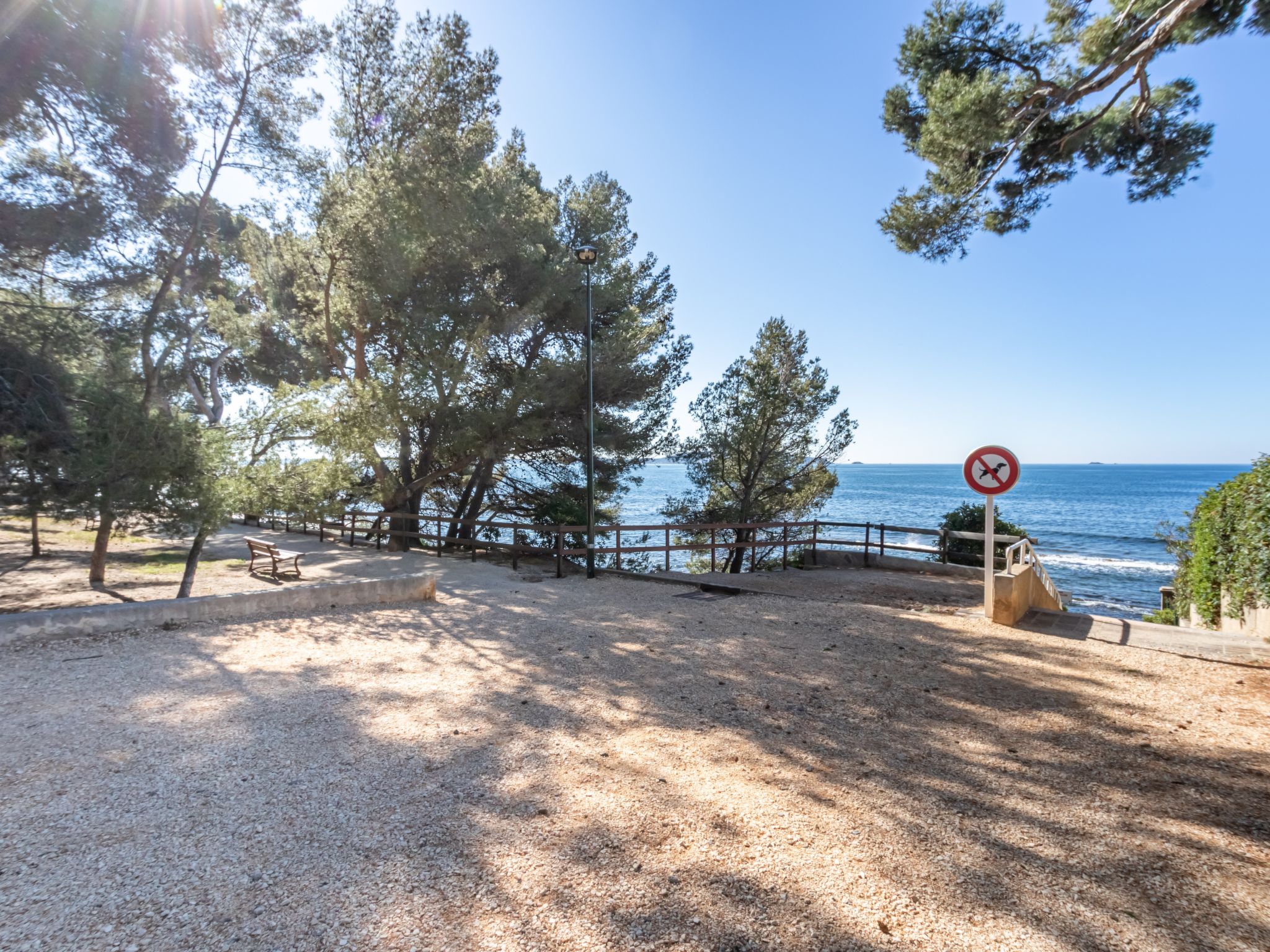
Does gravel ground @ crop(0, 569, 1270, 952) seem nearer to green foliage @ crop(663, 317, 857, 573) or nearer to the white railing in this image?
the white railing

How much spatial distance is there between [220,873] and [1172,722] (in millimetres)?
5244

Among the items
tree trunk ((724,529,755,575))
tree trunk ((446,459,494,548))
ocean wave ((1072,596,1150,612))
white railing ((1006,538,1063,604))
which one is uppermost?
tree trunk ((446,459,494,548))

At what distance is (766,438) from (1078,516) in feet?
169

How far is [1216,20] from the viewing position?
5.72 meters

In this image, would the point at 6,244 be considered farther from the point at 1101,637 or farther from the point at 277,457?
the point at 1101,637

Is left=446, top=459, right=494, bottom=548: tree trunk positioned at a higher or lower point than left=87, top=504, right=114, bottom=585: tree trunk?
higher

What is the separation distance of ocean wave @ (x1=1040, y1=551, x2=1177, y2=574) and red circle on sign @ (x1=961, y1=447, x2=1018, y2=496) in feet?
81.9

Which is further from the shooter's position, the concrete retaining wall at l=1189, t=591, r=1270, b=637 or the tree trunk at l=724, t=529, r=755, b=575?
the tree trunk at l=724, t=529, r=755, b=575

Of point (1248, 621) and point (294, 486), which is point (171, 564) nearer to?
point (294, 486)

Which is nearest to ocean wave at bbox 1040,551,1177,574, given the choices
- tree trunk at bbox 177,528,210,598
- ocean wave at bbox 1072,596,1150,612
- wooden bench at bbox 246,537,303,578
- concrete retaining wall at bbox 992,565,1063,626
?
ocean wave at bbox 1072,596,1150,612

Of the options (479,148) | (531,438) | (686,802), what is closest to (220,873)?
(686,802)

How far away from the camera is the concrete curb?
5.42 m

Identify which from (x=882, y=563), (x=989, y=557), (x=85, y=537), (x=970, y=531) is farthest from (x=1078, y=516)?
(x=85, y=537)

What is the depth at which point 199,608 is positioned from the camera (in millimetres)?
6375
